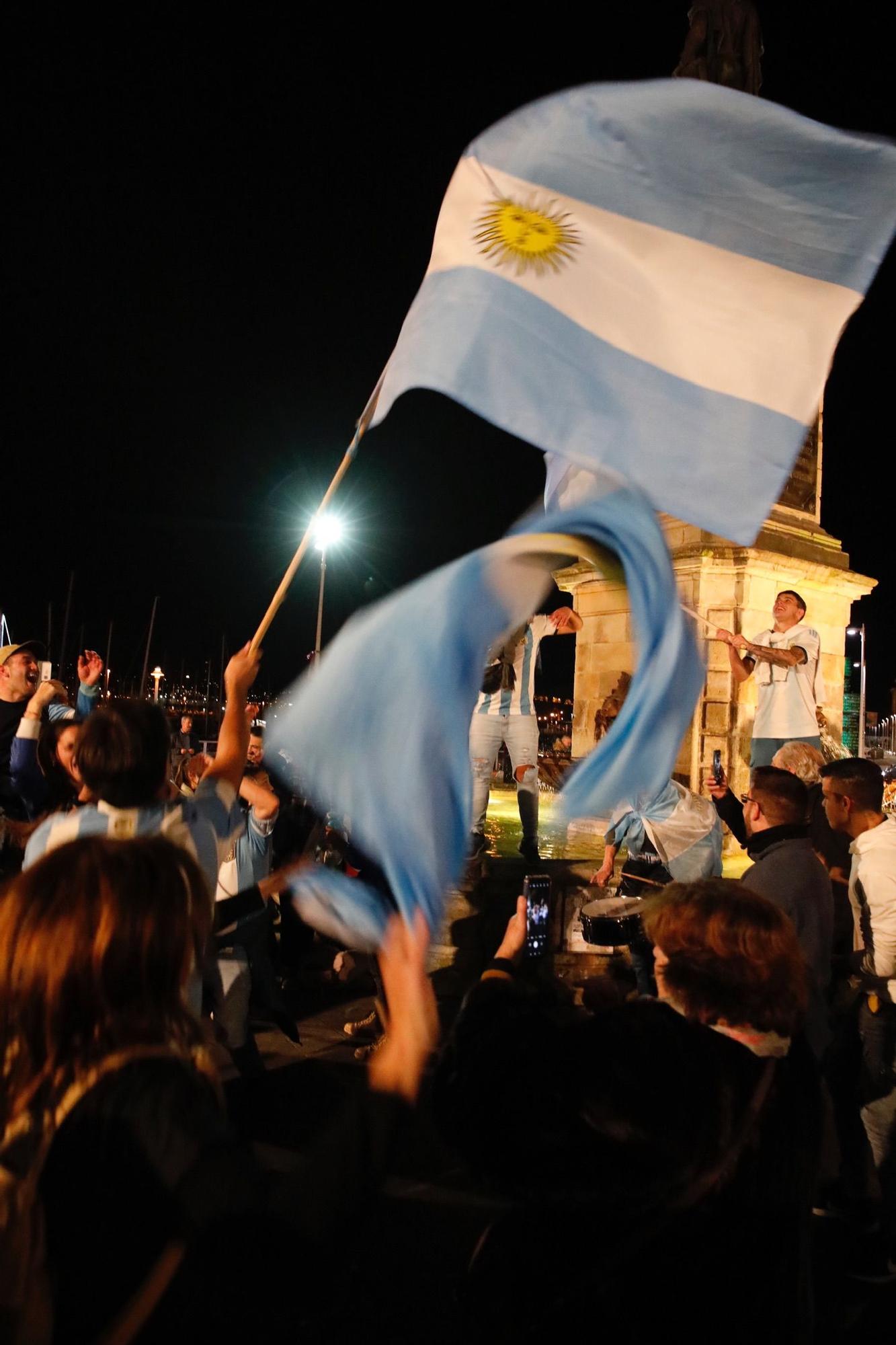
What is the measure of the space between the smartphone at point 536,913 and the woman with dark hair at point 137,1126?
58 centimetres

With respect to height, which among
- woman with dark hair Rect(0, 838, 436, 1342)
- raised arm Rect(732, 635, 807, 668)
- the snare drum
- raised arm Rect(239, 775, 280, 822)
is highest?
raised arm Rect(732, 635, 807, 668)

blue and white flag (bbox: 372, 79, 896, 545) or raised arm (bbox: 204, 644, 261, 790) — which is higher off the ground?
blue and white flag (bbox: 372, 79, 896, 545)

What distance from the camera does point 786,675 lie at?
602 centimetres

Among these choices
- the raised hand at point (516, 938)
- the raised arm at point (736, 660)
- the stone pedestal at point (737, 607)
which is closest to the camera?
the raised hand at point (516, 938)

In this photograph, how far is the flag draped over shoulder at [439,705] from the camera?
2.00 meters

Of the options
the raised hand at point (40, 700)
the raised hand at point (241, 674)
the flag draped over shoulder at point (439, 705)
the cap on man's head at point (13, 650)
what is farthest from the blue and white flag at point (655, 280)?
the cap on man's head at point (13, 650)

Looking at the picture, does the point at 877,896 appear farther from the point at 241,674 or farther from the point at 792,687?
the point at 241,674

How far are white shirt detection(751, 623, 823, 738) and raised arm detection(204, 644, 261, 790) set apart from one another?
14.0ft

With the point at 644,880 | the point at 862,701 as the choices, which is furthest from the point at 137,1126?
the point at 862,701

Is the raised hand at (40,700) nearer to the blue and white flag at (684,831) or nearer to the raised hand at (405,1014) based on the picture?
the blue and white flag at (684,831)

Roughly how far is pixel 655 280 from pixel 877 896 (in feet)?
8.84

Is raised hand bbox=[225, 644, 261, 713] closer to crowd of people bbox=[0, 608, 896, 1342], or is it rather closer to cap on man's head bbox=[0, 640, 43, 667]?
crowd of people bbox=[0, 608, 896, 1342]

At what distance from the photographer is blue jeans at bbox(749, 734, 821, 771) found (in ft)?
19.8

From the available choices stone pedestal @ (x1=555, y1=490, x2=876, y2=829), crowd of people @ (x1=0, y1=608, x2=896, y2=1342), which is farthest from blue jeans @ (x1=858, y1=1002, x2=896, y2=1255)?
stone pedestal @ (x1=555, y1=490, x2=876, y2=829)
